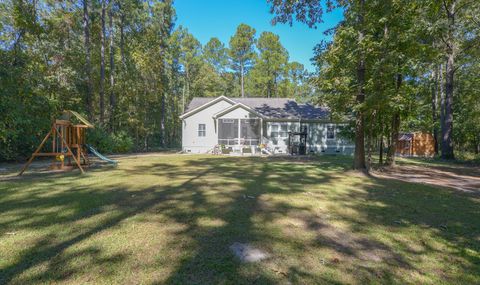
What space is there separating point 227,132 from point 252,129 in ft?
7.33

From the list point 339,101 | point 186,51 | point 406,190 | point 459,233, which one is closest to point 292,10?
point 339,101

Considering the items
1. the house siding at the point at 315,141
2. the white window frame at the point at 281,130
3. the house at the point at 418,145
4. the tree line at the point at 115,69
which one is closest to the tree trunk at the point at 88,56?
the tree line at the point at 115,69

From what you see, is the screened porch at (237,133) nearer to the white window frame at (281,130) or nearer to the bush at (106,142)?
the white window frame at (281,130)

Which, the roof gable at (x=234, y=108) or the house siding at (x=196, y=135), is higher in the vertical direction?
the roof gable at (x=234, y=108)

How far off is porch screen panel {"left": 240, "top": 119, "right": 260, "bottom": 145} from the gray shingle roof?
1.30 meters

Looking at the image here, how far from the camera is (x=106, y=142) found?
1880 centimetres

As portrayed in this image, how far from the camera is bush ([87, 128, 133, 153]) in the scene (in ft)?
59.8

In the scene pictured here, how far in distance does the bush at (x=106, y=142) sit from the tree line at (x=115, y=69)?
3.3 inches

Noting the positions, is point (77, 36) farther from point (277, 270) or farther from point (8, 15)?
point (277, 270)

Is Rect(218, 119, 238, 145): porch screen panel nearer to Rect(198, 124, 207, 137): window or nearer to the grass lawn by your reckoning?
A: Rect(198, 124, 207, 137): window

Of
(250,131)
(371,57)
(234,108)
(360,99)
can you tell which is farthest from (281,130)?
(371,57)

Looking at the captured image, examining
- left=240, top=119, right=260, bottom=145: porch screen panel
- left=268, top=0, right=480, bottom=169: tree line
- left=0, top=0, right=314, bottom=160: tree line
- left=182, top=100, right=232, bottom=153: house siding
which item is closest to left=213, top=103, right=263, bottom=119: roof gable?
left=240, top=119, right=260, bottom=145: porch screen panel

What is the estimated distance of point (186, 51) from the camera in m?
39.2

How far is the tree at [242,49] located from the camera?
3947 centimetres
